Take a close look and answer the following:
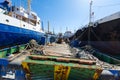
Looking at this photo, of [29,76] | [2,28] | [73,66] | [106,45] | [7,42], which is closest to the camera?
[73,66]

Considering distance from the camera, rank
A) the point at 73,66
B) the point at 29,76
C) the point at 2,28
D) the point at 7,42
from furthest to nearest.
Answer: the point at 7,42
the point at 2,28
the point at 29,76
the point at 73,66

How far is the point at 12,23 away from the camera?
35.1 ft

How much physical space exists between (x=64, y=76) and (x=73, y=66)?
43 cm

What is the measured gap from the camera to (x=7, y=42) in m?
10.1

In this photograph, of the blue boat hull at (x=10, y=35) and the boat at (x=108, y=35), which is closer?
the blue boat hull at (x=10, y=35)

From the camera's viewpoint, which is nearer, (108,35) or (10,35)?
(10,35)

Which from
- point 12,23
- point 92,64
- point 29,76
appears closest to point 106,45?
point 12,23

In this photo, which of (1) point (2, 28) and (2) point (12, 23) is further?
(2) point (12, 23)

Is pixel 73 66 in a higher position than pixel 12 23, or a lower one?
lower

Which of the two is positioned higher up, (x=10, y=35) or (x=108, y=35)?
(x=108, y=35)

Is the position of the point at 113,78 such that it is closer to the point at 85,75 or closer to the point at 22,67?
the point at 85,75

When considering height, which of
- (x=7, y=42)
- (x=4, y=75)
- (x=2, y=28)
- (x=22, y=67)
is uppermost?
(x=2, y=28)

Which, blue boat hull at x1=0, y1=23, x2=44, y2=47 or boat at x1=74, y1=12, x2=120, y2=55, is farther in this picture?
boat at x1=74, y1=12, x2=120, y2=55

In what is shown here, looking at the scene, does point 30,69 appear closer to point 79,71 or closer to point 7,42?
point 79,71
